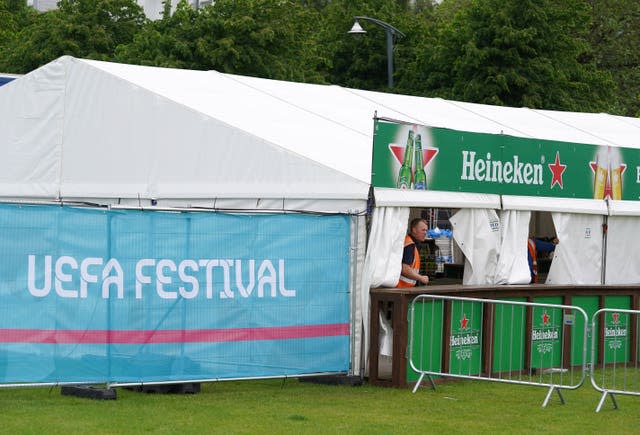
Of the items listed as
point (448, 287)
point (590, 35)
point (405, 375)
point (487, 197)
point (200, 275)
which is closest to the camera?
point (200, 275)

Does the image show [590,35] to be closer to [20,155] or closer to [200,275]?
[20,155]

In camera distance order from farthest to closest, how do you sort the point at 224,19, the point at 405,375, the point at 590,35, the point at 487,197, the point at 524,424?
1. the point at 590,35
2. the point at 224,19
3. the point at 487,197
4. the point at 405,375
5. the point at 524,424

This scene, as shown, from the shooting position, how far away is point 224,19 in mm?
30859

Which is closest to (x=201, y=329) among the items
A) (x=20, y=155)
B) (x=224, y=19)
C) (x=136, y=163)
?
(x=136, y=163)

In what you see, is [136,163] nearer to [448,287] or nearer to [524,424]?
[448,287]

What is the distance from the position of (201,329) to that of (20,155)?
19.5 feet

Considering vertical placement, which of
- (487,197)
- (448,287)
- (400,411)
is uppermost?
(487,197)

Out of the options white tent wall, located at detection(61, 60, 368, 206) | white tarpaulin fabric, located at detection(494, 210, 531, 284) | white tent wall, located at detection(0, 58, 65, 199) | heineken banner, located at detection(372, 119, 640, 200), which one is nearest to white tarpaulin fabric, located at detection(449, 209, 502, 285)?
white tarpaulin fabric, located at detection(494, 210, 531, 284)

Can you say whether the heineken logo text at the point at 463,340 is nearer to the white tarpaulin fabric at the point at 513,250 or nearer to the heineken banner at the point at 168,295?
the heineken banner at the point at 168,295

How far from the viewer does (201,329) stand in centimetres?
1237

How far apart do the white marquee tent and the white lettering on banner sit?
4.50ft

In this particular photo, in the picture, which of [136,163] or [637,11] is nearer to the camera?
[136,163]

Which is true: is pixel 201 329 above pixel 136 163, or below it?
below

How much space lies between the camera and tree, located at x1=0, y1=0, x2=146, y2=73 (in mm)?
34656
